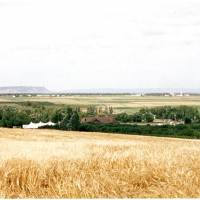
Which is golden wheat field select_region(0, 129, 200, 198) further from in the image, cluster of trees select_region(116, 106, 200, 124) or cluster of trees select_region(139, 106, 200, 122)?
cluster of trees select_region(139, 106, 200, 122)

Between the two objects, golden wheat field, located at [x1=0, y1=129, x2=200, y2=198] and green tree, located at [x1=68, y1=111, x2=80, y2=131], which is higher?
golden wheat field, located at [x1=0, y1=129, x2=200, y2=198]

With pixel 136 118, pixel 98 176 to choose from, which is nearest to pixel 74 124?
pixel 136 118

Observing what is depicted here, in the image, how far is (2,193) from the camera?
792 centimetres

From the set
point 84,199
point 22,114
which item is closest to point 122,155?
point 84,199

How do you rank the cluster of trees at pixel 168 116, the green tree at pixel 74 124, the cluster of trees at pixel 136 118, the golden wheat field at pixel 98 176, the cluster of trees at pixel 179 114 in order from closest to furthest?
the golden wheat field at pixel 98 176, the green tree at pixel 74 124, the cluster of trees at pixel 168 116, the cluster of trees at pixel 179 114, the cluster of trees at pixel 136 118

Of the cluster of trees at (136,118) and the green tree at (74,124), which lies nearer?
the green tree at (74,124)

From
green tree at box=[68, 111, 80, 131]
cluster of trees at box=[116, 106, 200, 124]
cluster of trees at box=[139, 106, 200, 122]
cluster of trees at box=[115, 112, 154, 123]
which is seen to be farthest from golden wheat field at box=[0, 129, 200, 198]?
cluster of trees at box=[115, 112, 154, 123]

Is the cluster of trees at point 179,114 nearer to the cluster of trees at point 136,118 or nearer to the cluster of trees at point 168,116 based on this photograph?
the cluster of trees at point 168,116

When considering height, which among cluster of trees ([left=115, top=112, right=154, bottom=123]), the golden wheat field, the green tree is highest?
the golden wheat field

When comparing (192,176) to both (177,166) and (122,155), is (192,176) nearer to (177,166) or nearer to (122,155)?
(177,166)

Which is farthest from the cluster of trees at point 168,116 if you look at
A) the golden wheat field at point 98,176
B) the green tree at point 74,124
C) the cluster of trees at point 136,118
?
the golden wheat field at point 98,176

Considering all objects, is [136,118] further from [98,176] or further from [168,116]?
[98,176]

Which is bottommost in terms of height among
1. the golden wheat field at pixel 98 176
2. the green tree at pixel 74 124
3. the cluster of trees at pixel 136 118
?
the cluster of trees at pixel 136 118

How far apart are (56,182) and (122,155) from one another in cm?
241
